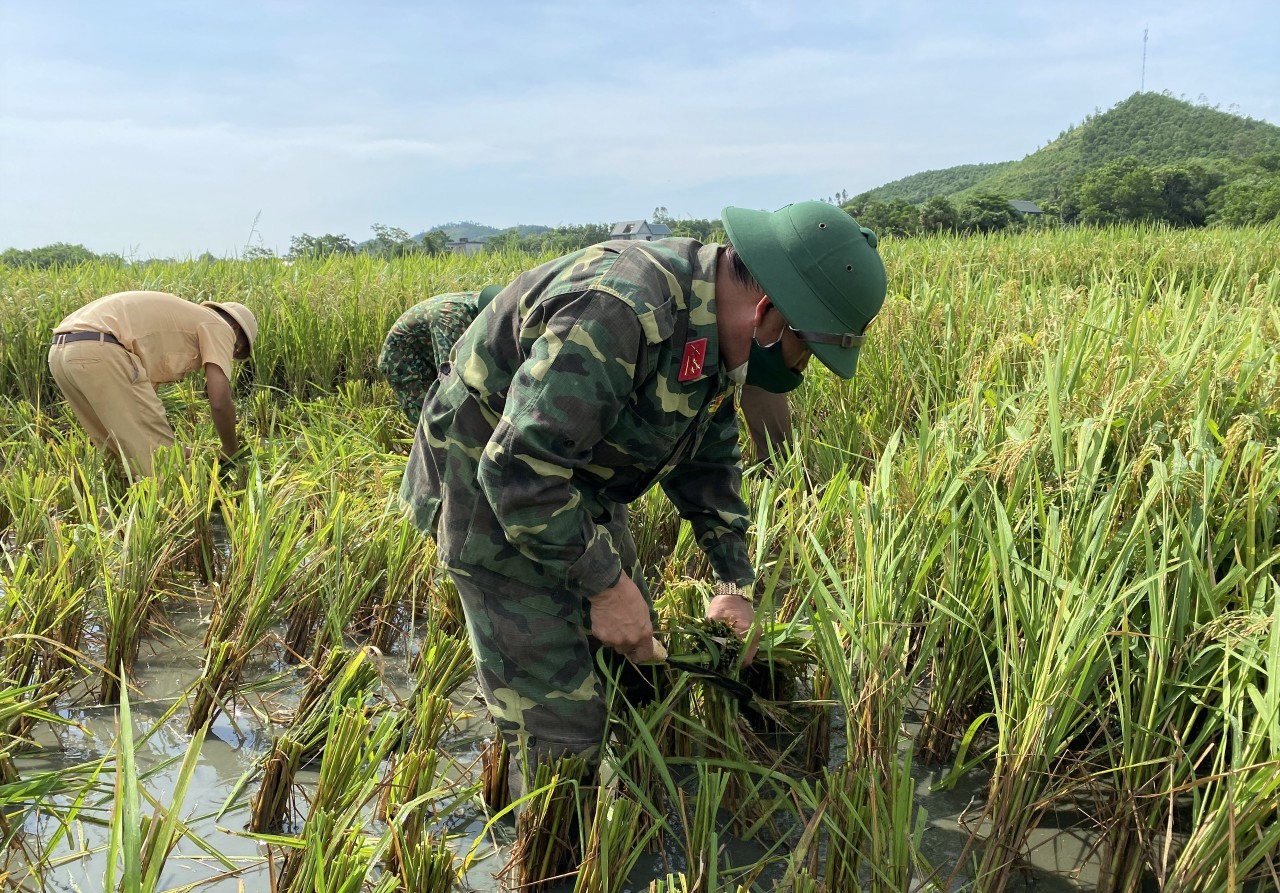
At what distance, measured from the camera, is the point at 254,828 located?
2.06 meters

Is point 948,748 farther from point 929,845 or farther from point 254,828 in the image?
point 254,828

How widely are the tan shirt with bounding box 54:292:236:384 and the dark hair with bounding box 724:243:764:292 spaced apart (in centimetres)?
355

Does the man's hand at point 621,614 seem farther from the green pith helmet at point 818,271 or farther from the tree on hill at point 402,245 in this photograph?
the tree on hill at point 402,245

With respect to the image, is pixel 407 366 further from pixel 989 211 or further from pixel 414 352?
pixel 989 211

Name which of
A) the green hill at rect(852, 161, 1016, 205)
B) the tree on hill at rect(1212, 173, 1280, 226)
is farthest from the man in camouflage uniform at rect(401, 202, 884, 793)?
the green hill at rect(852, 161, 1016, 205)

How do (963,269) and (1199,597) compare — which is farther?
(963,269)

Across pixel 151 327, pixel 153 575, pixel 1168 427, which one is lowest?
pixel 153 575

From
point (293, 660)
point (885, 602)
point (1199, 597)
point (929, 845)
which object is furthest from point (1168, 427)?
point (293, 660)

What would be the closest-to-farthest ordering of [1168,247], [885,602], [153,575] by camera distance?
[885,602]
[153,575]
[1168,247]

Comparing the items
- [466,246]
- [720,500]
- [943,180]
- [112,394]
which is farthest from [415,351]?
[943,180]

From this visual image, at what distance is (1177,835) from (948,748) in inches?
21.4

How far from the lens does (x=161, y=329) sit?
4.48 meters

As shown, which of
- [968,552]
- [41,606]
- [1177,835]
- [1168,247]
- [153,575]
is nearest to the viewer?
[1177,835]

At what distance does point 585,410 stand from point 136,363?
3.68m
